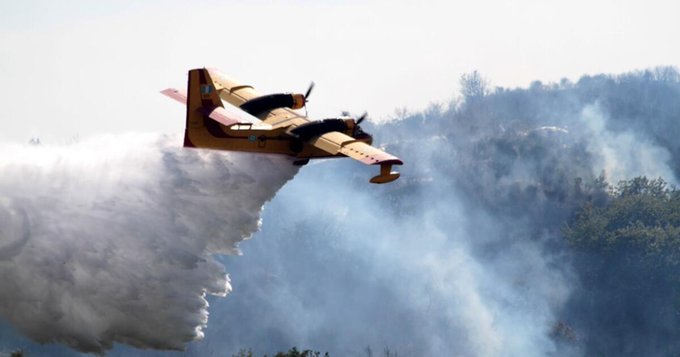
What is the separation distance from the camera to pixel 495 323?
125 meters

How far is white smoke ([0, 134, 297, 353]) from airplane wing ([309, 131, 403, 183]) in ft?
6.72

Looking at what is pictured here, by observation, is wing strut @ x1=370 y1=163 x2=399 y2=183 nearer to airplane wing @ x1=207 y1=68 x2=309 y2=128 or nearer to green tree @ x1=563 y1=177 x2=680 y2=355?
airplane wing @ x1=207 y1=68 x2=309 y2=128

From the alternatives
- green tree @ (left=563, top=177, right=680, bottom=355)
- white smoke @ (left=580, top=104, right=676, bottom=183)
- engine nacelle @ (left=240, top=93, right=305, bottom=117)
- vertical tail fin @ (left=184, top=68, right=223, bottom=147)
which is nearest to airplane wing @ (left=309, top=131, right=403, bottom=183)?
vertical tail fin @ (left=184, top=68, right=223, bottom=147)

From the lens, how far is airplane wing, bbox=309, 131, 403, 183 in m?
53.0

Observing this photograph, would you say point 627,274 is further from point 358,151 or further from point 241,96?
point 358,151

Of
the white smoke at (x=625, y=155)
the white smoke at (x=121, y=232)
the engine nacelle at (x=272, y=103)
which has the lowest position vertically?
the white smoke at (x=121, y=232)

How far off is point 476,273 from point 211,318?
993 inches

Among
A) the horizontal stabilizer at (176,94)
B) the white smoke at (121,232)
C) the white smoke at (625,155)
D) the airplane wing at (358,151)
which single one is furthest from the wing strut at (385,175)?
the white smoke at (625,155)

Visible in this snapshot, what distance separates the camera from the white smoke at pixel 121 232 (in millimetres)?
52969

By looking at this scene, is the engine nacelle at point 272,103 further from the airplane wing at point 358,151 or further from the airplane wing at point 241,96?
the airplane wing at point 358,151

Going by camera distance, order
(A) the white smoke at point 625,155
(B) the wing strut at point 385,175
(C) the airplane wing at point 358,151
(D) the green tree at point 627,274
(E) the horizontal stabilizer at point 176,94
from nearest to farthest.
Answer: (B) the wing strut at point 385,175 < (C) the airplane wing at point 358,151 < (E) the horizontal stabilizer at point 176,94 < (D) the green tree at point 627,274 < (A) the white smoke at point 625,155

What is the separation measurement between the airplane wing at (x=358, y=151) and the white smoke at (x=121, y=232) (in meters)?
2.05

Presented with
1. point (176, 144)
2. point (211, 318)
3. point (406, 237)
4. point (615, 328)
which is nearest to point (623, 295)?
point (615, 328)

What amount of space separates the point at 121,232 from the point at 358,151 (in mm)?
9603
